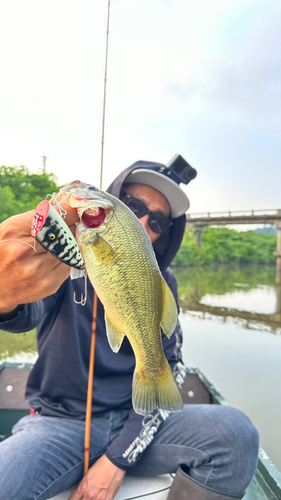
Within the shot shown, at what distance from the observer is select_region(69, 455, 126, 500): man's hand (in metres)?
1.41

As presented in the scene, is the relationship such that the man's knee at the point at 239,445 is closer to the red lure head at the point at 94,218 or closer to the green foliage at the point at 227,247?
the red lure head at the point at 94,218

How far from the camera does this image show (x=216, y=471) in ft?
5.17

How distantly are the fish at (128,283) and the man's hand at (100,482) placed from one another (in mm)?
572

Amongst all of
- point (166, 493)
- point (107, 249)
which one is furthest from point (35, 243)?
point (166, 493)

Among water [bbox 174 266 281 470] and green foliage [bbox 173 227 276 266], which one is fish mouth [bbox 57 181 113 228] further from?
green foliage [bbox 173 227 276 266]

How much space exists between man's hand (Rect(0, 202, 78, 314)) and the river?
331cm

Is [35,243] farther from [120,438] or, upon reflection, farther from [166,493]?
[166,493]

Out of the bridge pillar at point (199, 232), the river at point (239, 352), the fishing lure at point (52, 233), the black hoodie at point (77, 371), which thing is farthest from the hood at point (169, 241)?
the bridge pillar at point (199, 232)

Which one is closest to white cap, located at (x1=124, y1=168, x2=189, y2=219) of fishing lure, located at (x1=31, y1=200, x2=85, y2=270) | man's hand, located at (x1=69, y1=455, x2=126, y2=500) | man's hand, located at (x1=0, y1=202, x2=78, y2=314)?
man's hand, located at (x1=0, y1=202, x2=78, y2=314)

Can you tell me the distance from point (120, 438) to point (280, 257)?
26265mm

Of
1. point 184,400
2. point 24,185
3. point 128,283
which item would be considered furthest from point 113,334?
point 24,185

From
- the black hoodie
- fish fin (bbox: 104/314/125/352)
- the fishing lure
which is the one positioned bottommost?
the black hoodie

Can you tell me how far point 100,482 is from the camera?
1425 mm

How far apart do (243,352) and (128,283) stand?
5.75 metres
